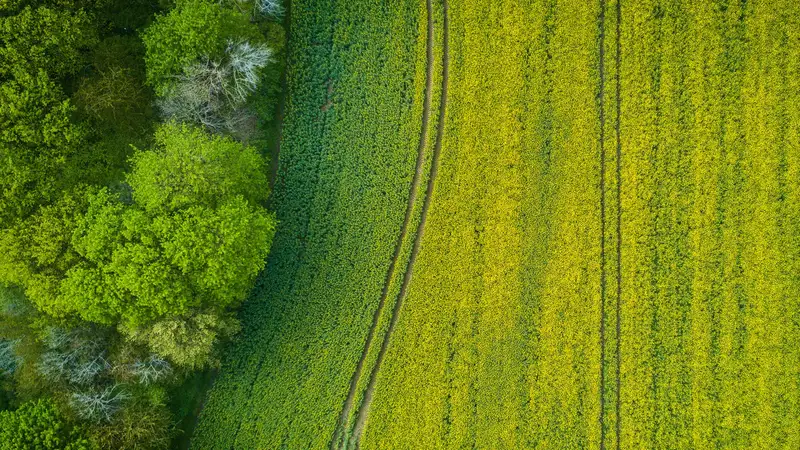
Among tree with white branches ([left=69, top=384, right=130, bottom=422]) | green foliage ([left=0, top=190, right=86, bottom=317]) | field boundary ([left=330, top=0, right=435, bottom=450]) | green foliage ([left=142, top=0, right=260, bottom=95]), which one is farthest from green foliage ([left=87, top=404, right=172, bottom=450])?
green foliage ([left=142, top=0, right=260, bottom=95])

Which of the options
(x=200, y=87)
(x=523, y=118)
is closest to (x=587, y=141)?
(x=523, y=118)

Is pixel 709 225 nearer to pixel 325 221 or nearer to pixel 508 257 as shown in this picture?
pixel 508 257

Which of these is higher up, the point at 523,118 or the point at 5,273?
the point at 523,118

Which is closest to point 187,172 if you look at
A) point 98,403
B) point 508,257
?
point 98,403

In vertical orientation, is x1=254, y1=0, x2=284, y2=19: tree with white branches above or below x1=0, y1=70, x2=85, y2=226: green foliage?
above

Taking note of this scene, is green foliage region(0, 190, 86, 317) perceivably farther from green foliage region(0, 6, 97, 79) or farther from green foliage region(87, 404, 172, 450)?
green foliage region(0, 6, 97, 79)

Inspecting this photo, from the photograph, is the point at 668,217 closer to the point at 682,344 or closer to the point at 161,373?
the point at 682,344

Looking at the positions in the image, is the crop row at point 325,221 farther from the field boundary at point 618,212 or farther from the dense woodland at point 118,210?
the field boundary at point 618,212

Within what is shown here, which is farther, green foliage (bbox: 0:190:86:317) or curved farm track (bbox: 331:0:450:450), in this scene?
curved farm track (bbox: 331:0:450:450)
